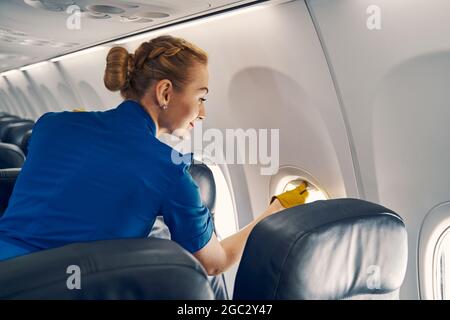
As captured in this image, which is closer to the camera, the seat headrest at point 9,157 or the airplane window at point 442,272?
the airplane window at point 442,272

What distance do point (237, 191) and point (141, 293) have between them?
104 inches

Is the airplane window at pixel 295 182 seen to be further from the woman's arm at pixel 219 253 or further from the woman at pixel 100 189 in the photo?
the woman at pixel 100 189

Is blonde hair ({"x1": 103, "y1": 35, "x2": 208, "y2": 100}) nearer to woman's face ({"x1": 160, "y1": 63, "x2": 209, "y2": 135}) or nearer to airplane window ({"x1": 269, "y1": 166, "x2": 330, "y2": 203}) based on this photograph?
woman's face ({"x1": 160, "y1": 63, "x2": 209, "y2": 135})

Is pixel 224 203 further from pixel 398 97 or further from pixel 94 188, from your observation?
pixel 94 188

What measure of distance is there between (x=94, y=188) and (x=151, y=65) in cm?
59

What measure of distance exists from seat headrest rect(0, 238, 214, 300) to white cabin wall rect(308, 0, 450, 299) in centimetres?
126

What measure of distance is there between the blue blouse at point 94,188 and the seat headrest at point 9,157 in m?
1.45

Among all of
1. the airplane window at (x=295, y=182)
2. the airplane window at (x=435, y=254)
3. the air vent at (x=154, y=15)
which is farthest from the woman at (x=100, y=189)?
the air vent at (x=154, y=15)

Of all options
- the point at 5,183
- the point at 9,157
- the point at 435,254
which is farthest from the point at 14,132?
the point at 435,254

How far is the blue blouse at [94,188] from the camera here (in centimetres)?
119

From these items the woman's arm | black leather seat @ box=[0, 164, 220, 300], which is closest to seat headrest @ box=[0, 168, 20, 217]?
the woman's arm

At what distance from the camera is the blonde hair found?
5.18 feet
